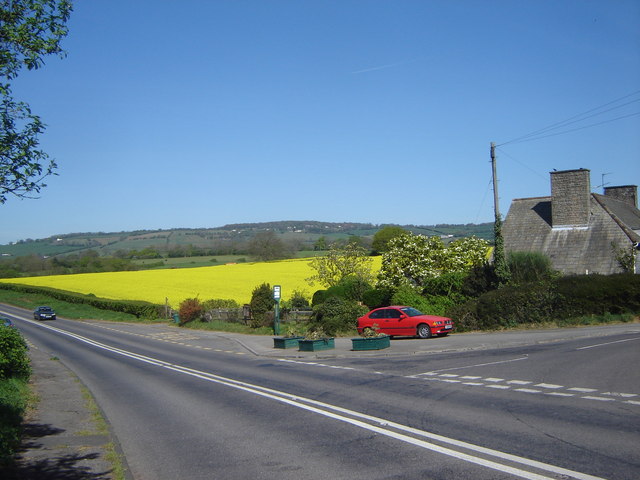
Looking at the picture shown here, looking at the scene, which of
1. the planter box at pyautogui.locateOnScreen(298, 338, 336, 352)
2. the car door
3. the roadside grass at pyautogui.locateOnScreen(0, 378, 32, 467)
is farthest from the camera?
the car door

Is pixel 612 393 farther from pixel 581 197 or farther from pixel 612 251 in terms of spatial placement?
pixel 581 197

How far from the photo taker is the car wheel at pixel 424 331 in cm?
2808

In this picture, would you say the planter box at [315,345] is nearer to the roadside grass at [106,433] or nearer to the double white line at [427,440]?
the double white line at [427,440]

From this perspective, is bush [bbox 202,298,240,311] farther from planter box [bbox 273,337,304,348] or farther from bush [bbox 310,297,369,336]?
planter box [bbox 273,337,304,348]

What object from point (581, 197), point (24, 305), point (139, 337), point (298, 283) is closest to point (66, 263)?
point (24, 305)

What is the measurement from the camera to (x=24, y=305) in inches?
3268

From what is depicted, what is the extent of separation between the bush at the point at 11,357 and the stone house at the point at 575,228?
30.9 m

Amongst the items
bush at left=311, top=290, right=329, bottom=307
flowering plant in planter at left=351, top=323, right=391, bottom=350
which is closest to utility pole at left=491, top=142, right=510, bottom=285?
flowering plant in planter at left=351, top=323, right=391, bottom=350

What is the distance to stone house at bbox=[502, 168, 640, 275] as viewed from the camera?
37188 mm

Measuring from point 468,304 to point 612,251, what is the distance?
11989 mm

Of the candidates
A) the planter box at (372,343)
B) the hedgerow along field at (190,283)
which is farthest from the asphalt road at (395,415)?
the hedgerow along field at (190,283)

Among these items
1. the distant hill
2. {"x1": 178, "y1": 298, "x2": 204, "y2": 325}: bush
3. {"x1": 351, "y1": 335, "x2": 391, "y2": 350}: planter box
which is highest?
the distant hill

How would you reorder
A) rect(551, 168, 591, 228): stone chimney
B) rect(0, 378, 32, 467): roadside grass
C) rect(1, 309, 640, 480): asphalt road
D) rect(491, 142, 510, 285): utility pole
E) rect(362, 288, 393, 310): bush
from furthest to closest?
rect(551, 168, 591, 228): stone chimney → rect(362, 288, 393, 310): bush → rect(491, 142, 510, 285): utility pole → rect(0, 378, 32, 467): roadside grass → rect(1, 309, 640, 480): asphalt road

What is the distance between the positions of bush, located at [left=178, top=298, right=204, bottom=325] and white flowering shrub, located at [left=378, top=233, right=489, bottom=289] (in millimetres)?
16950
